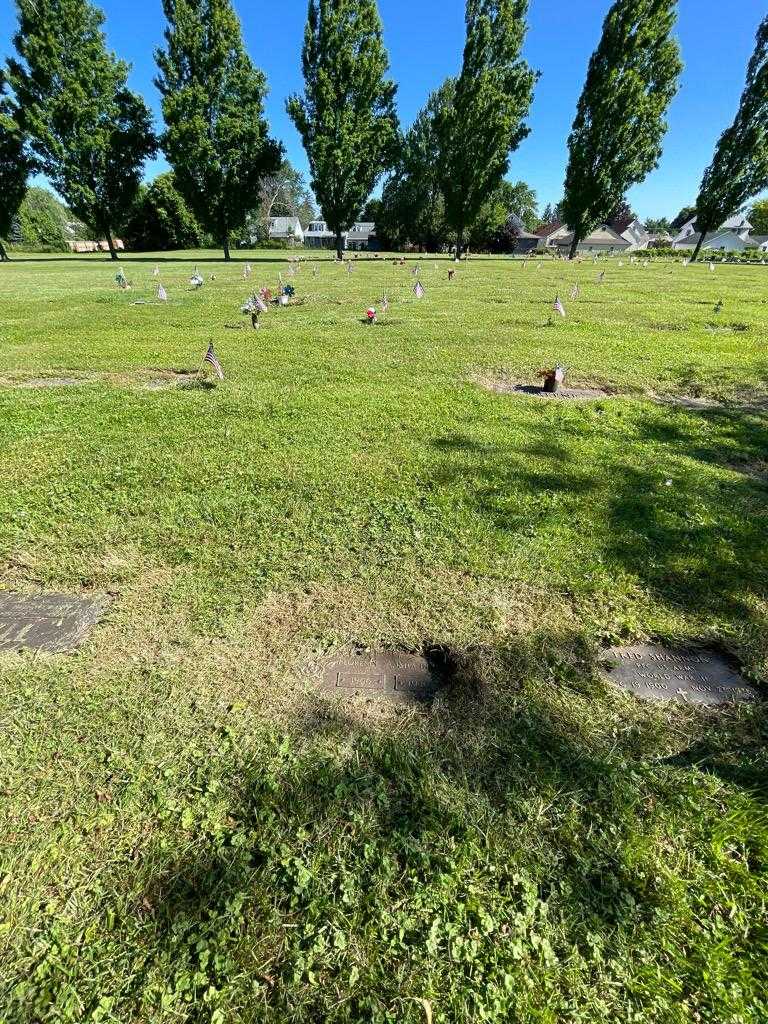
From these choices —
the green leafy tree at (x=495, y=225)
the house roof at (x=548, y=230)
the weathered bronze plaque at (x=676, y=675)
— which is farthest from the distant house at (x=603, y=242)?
the weathered bronze plaque at (x=676, y=675)

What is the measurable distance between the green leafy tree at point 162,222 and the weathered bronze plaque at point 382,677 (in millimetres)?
51002

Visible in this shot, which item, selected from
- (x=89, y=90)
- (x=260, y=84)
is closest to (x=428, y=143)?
(x=260, y=84)

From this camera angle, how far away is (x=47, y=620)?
285cm

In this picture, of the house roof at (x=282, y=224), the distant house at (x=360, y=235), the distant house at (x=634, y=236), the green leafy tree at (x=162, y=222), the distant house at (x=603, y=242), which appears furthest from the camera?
the distant house at (x=634, y=236)

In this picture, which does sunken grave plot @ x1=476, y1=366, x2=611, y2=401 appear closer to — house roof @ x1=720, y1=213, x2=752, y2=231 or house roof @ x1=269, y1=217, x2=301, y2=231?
house roof @ x1=269, y1=217, x2=301, y2=231

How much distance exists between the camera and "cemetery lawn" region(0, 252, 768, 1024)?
1504mm

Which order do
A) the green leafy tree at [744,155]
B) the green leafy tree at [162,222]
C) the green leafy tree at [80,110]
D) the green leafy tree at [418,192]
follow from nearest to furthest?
the green leafy tree at [80,110]
the green leafy tree at [744,155]
the green leafy tree at [162,222]
the green leafy tree at [418,192]

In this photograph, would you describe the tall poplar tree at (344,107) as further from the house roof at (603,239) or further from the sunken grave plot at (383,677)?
the house roof at (603,239)

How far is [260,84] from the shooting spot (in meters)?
33.1

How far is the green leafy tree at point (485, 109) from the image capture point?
110 feet

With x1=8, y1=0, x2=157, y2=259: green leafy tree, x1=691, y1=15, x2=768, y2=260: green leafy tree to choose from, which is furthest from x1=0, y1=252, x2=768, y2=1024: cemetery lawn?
x1=691, y1=15, x2=768, y2=260: green leafy tree

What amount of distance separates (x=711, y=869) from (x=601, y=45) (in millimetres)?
49084

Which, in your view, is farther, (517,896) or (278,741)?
(278,741)

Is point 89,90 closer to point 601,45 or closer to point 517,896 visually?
point 601,45
